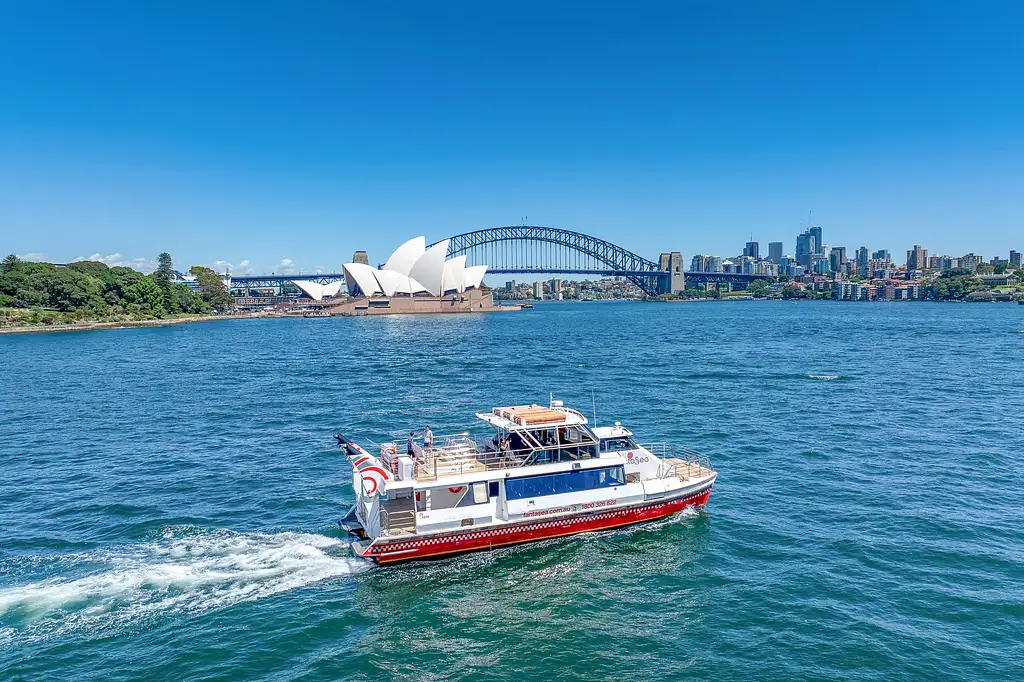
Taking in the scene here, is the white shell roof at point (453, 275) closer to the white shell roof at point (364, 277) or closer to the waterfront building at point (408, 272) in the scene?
the waterfront building at point (408, 272)

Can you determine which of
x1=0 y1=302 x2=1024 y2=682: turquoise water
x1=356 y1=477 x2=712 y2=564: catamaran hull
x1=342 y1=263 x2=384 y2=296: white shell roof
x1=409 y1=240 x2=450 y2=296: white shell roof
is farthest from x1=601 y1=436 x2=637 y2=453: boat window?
x1=342 y1=263 x2=384 y2=296: white shell roof

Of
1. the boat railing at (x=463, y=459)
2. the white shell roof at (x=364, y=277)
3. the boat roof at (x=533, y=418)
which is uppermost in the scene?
the white shell roof at (x=364, y=277)

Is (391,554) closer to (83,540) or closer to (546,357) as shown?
(83,540)

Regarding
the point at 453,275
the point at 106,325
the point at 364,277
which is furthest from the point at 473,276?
the point at 106,325

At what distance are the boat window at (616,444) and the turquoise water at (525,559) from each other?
271 centimetres

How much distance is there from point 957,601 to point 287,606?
16.2 m

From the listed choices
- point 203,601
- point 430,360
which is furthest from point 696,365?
point 203,601

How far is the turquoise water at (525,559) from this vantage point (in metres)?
14.0

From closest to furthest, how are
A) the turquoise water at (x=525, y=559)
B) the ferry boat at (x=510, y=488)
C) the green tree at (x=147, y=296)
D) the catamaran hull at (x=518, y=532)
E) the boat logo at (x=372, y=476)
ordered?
the turquoise water at (x=525, y=559), the boat logo at (x=372, y=476), the catamaran hull at (x=518, y=532), the ferry boat at (x=510, y=488), the green tree at (x=147, y=296)

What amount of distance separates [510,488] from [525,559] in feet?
6.56

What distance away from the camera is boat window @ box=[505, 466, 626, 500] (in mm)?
19172

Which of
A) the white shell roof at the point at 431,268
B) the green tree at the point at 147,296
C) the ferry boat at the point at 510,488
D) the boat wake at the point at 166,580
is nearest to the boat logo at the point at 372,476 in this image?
the ferry boat at the point at 510,488

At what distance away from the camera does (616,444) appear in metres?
21.2

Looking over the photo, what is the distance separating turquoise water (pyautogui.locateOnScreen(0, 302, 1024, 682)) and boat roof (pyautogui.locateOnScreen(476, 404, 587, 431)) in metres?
3.50
